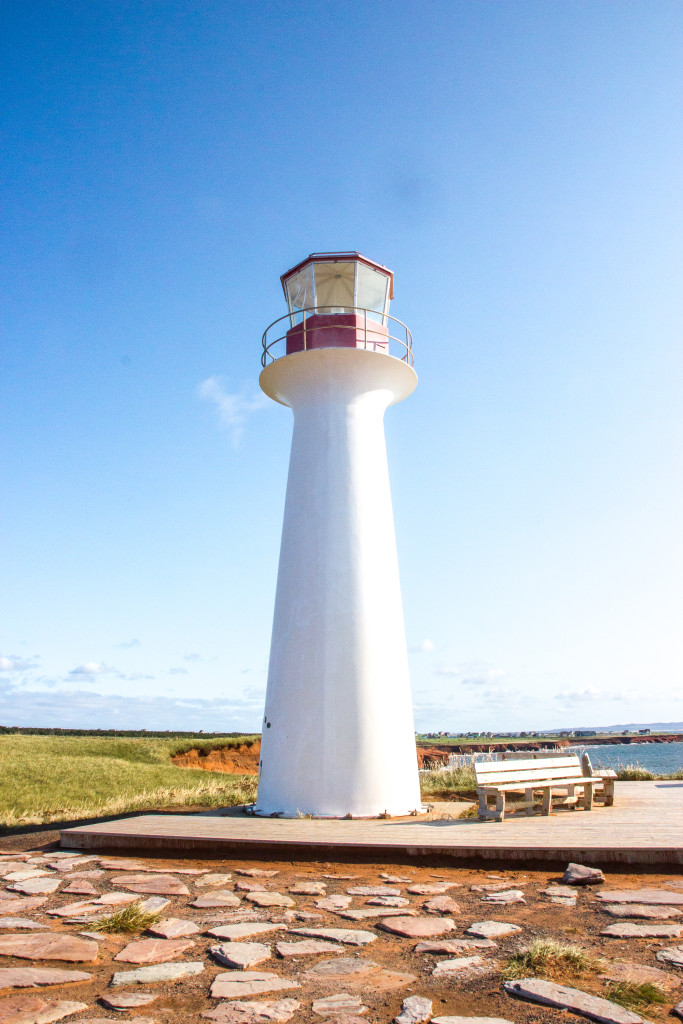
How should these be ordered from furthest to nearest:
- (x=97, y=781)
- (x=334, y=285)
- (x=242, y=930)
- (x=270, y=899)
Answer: (x=97, y=781), (x=334, y=285), (x=270, y=899), (x=242, y=930)

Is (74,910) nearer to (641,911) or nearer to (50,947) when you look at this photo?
(50,947)

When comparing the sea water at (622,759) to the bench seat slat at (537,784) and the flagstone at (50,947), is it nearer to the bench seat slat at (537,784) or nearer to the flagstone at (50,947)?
the bench seat slat at (537,784)

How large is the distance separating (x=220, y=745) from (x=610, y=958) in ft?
92.1

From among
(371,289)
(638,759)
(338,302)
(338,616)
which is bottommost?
(638,759)

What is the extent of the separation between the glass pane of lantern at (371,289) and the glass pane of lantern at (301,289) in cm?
85

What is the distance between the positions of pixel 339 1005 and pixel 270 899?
8.13ft

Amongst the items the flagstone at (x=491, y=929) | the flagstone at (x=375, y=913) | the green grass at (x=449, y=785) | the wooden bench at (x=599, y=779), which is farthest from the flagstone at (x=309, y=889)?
the green grass at (x=449, y=785)

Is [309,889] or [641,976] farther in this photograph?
[309,889]

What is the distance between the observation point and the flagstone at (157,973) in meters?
4.25

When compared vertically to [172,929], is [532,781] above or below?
above

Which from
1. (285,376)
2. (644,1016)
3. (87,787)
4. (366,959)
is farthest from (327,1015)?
(87,787)

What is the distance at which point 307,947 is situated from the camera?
4848mm

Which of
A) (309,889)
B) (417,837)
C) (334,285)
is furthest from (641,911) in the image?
(334,285)

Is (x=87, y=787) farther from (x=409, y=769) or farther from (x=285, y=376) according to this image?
(x=285, y=376)
